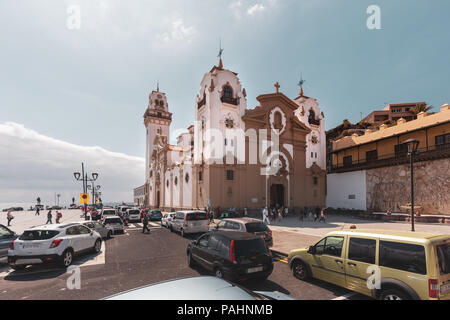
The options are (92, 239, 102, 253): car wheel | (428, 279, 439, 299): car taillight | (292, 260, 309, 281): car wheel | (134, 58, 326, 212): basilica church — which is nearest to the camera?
(428, 279, 439, 299): car taillight

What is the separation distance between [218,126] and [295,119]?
1407cm

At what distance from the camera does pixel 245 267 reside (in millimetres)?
6332

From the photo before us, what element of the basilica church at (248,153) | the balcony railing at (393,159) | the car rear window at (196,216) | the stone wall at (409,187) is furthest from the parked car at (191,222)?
the stone wall at (409,187)

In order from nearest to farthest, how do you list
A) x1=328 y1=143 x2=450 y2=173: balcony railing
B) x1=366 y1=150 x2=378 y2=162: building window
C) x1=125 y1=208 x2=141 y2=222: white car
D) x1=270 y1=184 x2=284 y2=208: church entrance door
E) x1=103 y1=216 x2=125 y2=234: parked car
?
x1=103 y1=216 x2=125 y2=234: parked car
x1=328 y1=143 x2=450 y2=173: balcony railing
x1=125 y1=208 x2=141 y2=222: white car
x1=270 y1=184 x2=284 y2=208: church entrance door
x1=366 y1=150 x2=378 y2=162: building window

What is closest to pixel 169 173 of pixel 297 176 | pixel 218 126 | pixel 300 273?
pixel 218 126

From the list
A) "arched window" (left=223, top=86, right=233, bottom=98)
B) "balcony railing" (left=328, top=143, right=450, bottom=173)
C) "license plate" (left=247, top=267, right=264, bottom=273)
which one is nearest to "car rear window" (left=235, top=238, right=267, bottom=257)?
"license plate" (left=247, top=267, right=264, bottom=273)

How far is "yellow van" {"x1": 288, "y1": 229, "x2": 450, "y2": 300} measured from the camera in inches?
175

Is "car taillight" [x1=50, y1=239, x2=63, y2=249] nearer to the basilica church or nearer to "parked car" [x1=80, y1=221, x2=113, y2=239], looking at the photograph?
"parked car" [x1=80, y1=221, x2=113, y2=239]

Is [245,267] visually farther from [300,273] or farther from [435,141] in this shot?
[435,141]

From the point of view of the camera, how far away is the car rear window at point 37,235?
8.41 meters

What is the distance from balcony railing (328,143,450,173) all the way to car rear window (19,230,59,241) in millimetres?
33977

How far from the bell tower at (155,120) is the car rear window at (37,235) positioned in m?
53.9

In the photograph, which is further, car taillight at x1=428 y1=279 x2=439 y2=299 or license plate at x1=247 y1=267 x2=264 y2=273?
license plate at x1=247 y1=267 x2=264 y2=273

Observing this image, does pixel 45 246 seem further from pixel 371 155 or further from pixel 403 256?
pixel 371 155
